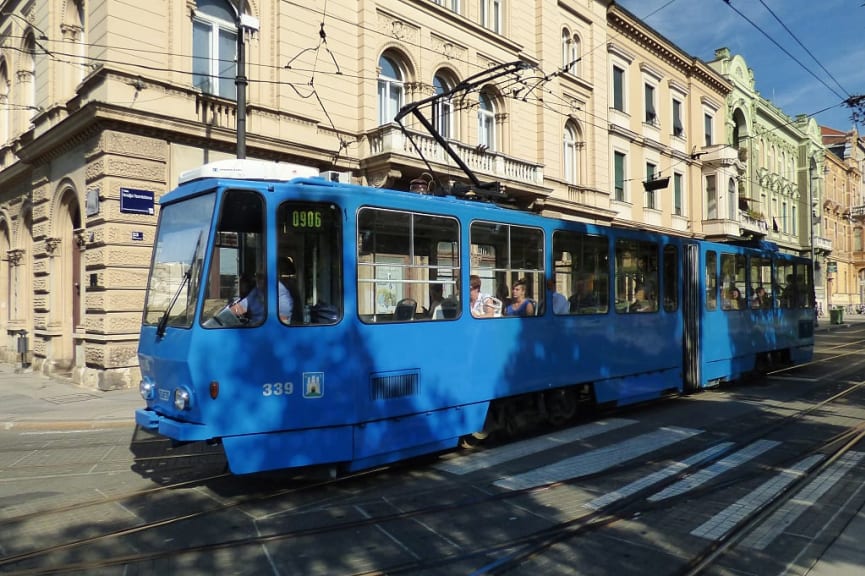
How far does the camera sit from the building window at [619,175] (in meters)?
28.2

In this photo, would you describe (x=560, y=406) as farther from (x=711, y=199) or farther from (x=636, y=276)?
(x=711, y=199)

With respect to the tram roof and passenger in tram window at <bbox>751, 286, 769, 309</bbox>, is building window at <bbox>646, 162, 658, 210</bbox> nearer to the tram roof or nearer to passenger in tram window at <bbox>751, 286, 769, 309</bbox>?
passenger in tram window at <bbox>751, 286, 769, 309</bbox>

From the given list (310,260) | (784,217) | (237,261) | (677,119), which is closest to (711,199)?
(677,119)

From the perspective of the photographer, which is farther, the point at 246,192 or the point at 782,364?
the point at 782,364

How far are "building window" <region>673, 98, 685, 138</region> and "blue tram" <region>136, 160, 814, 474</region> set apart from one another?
2759 centimetres

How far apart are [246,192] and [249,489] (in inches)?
114

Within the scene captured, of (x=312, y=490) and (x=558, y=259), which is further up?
(x=558, y=259)

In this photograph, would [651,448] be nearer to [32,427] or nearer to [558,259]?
[558,259]

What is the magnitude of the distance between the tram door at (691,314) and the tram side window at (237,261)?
8.17 m

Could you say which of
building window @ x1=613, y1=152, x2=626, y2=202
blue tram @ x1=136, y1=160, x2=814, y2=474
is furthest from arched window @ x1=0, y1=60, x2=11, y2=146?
building window @ x1=613, y1=152, x2=626, y2=202

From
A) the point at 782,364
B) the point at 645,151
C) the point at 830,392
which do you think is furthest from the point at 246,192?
the point at 645,151

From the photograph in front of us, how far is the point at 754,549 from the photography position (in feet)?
15.0

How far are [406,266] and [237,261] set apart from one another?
172 cm

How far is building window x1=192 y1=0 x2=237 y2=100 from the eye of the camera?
48.0 feet
